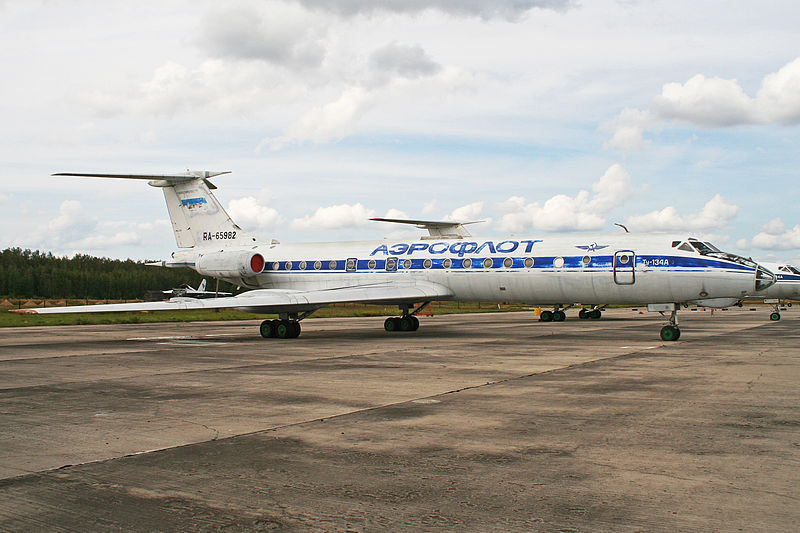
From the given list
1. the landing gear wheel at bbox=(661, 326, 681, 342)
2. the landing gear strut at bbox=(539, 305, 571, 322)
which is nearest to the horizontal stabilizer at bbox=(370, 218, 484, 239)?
the landing gear strut at bbox=(539, 305, 571, 322)

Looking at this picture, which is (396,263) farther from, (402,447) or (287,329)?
(402,447)

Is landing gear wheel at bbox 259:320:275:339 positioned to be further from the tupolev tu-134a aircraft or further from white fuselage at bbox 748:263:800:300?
white fuselage at bbox 748:263:800:300

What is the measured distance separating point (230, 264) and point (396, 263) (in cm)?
635

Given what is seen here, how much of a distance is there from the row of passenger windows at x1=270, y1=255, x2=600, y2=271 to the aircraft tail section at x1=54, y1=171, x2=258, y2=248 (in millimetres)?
2732

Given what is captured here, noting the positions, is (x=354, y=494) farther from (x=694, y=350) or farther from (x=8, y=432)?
(x=694, y=350)

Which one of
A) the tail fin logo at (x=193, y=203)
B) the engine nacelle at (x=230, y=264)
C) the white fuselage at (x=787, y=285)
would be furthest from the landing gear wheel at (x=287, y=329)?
the white fuselage at (x=787, y=285)

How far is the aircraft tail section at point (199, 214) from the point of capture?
26703 mm

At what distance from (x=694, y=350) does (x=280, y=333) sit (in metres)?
12.3

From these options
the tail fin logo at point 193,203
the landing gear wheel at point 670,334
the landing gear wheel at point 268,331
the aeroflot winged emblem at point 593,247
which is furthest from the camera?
the tail fin logo at point 193,203

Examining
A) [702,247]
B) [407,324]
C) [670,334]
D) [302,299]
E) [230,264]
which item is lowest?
[670,334]

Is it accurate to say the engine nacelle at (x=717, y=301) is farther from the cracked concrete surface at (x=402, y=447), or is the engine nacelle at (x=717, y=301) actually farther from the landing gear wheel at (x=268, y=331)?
the landing gear wheel at (x=268, y=331)

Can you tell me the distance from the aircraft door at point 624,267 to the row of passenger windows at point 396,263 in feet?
0.21

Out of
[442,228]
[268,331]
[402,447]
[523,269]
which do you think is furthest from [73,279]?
[402,447]

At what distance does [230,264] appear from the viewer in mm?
24953
